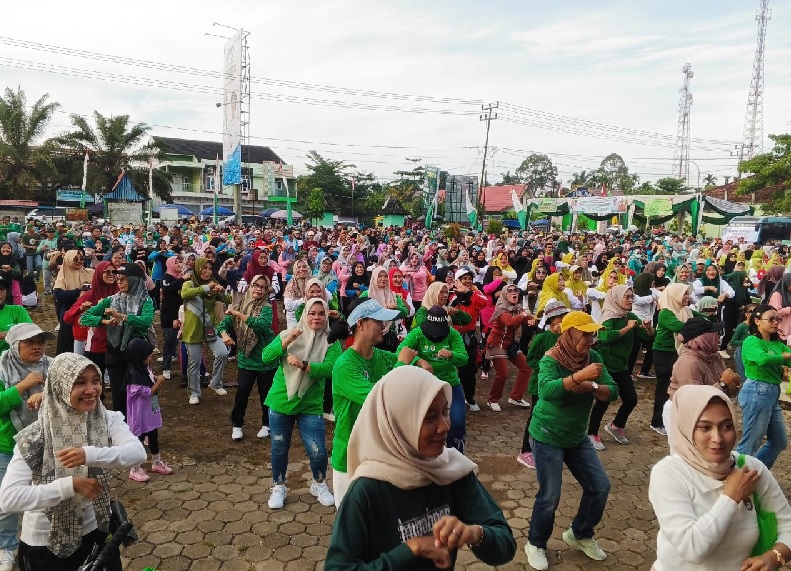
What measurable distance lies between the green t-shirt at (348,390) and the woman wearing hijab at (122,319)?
7.62 feet

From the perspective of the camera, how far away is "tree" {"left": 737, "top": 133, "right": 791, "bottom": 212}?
77.6 feet

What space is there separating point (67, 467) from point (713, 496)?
8.48 feet

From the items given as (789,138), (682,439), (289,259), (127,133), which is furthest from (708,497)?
(127,133)

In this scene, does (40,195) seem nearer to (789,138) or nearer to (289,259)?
(289,259)

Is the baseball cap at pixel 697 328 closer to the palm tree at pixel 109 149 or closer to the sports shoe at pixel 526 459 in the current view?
the sports shoe at pixel 526 459

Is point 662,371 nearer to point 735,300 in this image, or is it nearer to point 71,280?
point 735,300

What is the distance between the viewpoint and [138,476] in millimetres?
4703

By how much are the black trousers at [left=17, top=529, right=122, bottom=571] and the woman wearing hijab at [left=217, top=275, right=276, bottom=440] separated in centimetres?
267

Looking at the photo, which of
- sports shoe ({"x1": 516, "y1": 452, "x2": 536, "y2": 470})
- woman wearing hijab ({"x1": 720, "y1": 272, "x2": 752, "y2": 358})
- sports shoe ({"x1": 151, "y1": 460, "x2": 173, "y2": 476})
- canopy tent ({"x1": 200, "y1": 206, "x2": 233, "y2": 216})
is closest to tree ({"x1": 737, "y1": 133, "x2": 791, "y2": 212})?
woman wearing hijab ({"x1": 720, "y1": 272, "x2": 752, "y2": 358})

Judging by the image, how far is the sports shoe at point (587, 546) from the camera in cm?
373

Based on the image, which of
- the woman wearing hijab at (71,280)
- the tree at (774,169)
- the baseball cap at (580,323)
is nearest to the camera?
the baseball cap at (580,323)

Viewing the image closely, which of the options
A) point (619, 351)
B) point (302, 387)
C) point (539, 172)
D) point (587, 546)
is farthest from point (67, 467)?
point (539, 172)

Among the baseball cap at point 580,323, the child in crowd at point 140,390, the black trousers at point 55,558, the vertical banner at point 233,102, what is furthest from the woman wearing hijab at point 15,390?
the vertical banner at point 233,102

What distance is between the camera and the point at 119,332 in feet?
15.8
